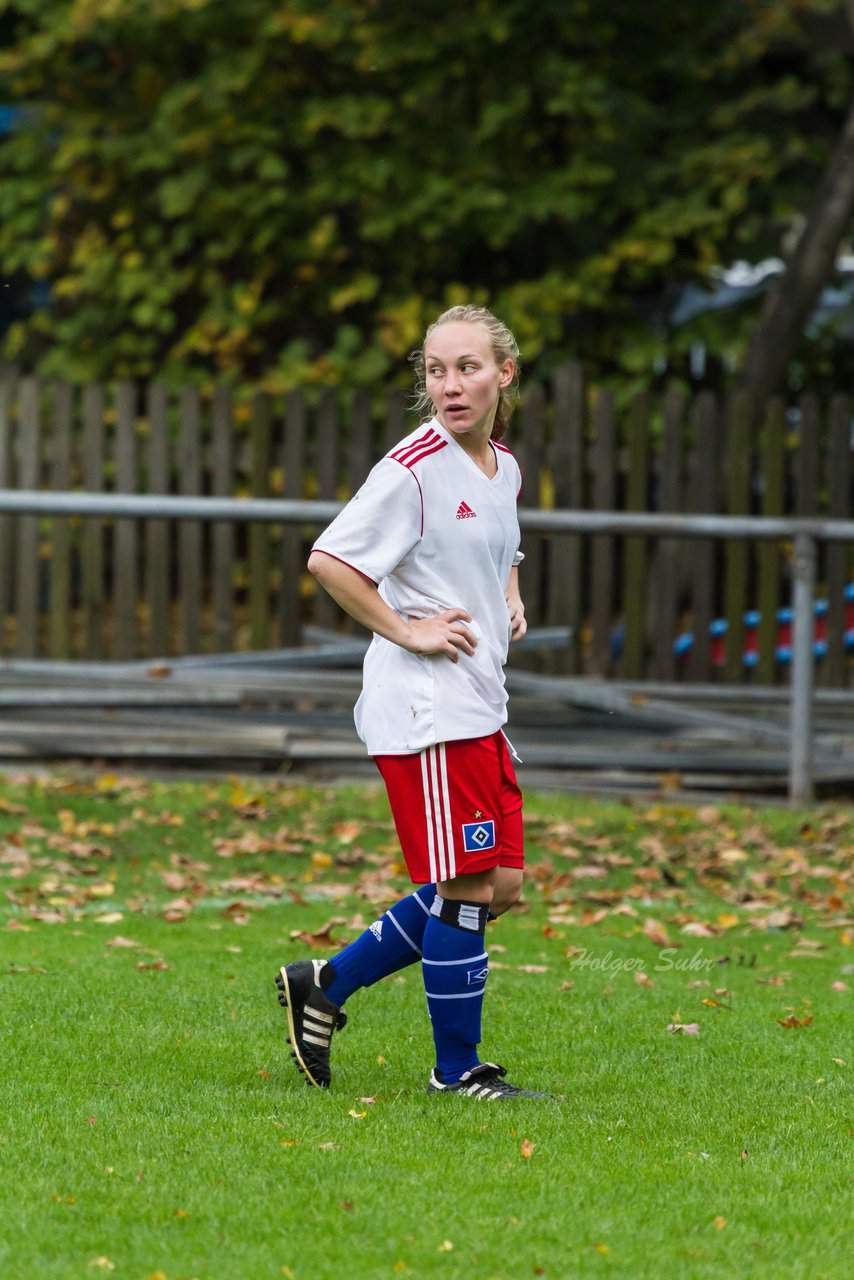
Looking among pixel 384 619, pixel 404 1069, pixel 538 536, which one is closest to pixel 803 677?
pixel 538 536

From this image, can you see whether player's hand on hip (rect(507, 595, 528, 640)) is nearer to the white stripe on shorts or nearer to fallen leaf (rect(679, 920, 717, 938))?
the white stripe on shorts

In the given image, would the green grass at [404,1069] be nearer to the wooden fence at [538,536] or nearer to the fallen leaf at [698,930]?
the fallen leaf at [698,930]

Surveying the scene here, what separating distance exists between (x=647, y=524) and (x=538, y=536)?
1.06m

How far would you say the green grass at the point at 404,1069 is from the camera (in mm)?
3102

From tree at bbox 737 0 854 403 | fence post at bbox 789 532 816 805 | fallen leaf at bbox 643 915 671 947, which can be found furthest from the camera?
tree at bbox 737 0 854 403

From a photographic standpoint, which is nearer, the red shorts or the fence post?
the red shorts

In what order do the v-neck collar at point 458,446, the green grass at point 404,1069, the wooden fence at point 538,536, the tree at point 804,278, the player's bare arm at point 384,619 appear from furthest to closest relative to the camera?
the tree at point 804,278
the wooden fence at point 538,536
the v-neck collar at point 458,446
the player's bare arm at point 384,619
the green grass at point 404,1069

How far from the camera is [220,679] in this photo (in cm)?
905

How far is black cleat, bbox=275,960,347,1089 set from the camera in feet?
13.5

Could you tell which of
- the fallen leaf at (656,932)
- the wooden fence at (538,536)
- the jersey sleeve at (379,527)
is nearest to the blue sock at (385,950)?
the jersey sleeve at (379,527)

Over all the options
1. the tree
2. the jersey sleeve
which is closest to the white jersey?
the jersey sleeve

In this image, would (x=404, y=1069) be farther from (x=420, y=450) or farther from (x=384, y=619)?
(x=420, y=450)

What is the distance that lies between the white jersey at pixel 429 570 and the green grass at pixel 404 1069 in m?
0.88

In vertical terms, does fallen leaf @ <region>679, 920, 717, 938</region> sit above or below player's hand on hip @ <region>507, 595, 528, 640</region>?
below
